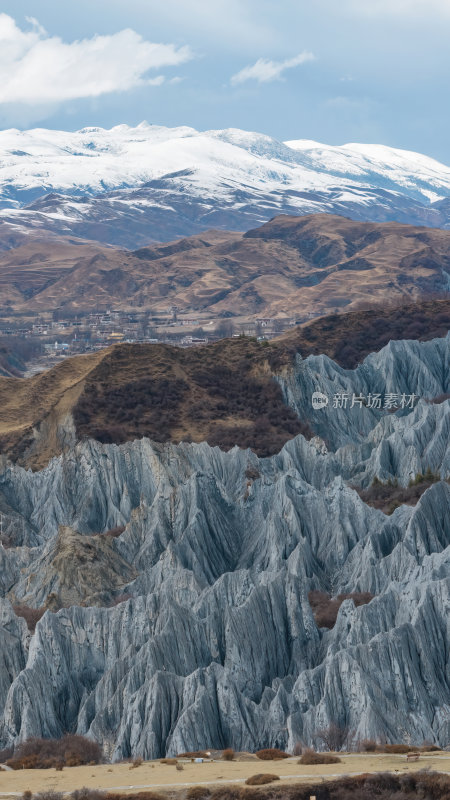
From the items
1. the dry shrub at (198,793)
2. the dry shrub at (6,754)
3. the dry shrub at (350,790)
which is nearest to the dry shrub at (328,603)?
the dry shrub at (6,754)

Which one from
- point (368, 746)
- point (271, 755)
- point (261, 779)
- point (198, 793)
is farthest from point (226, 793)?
point (368, 746)

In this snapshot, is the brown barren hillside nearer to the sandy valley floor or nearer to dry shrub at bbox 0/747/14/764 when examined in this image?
dry shrub at bbox 0/747/14/764

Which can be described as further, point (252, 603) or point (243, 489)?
point (243, 489)

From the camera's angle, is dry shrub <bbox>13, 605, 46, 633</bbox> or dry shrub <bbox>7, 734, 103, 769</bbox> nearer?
dry shrub <bbox>7, 734, 103, 769</bbox>

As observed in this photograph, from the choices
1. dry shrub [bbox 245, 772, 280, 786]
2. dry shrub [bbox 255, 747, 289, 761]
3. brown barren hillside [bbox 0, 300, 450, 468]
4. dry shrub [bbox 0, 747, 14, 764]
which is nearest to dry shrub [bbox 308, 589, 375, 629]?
dry shrub [bbox 255, 747, 289, 761]

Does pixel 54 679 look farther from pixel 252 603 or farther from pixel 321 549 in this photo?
pixel 321 549

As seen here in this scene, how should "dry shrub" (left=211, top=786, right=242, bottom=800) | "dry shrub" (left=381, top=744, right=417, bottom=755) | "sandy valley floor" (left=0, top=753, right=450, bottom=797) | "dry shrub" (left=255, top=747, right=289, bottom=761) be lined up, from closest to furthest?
1. "dry shrub" (left=211, top=786, right=242, bottom=800)
2. "sandy valley floor" (left=0, top=753, right=450, bottom=797)
3. "dry shrub" (left=381, top=744, right=417, bottom=755)
4. "dry shrub" (left=255, top=747, right=289, bottom=761)

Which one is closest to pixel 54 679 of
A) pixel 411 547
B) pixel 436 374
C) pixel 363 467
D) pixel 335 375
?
pixel 411 547
